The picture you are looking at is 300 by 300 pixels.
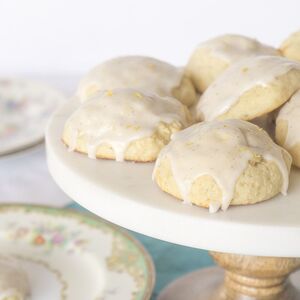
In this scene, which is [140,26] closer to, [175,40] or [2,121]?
[175,40]

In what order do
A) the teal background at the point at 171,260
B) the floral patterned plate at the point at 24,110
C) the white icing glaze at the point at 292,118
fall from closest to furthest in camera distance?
the white icing glaze at the point at 292,118
the teal background at the point at 171,260
the floral patterned plate at the point at 24,110

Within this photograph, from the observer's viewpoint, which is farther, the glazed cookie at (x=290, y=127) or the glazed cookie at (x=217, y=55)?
the glazed cookie at (x=217, y=55)

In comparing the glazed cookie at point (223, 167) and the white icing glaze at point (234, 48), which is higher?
the white icing glaze at point (234, 48)

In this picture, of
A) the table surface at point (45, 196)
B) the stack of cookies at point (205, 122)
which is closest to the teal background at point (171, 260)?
the table surface at point (45, 196)

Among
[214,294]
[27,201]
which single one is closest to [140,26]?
[27,201]

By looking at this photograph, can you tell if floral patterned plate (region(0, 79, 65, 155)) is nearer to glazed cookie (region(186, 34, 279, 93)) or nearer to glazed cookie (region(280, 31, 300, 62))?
glazed cookie (region(186, 34, 279, 93))

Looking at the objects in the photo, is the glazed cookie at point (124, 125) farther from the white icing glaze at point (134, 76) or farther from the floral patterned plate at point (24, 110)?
the floral patterned plate at point (24, 110)

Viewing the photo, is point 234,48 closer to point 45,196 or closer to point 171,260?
point 171,260
